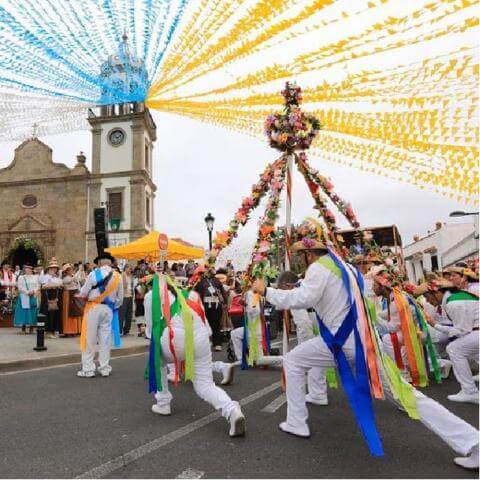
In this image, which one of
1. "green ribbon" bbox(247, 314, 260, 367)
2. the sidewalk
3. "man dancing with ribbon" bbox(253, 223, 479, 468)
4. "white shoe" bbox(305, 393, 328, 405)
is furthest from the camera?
the sidewalk

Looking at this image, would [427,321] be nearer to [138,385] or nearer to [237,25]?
[138,385]

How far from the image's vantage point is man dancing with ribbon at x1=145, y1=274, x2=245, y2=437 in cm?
441

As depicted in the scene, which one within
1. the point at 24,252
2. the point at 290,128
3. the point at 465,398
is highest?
the point at 290,128

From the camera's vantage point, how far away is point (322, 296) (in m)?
4.06

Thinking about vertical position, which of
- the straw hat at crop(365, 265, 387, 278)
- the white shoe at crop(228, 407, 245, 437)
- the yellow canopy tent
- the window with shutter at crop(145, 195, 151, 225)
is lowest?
the white shoe at crop(228, 407, 245, 437)

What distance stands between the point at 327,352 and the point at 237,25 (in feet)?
11.6

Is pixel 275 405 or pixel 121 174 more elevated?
pixel 121 174

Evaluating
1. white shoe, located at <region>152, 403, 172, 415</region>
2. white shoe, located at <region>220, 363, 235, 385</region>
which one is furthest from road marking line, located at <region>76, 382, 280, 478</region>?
white shoe, located at <region>220, 363, 235, 385</region>

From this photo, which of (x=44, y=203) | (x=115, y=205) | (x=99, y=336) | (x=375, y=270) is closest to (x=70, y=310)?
(x=99, y=336)

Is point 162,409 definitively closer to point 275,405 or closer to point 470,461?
point 275,405

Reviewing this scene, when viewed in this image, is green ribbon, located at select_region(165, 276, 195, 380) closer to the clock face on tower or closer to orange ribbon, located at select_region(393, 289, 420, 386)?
orange ribbon, located at select_region(393, 289, 420, 386)

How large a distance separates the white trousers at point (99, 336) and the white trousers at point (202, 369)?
8.35 feet

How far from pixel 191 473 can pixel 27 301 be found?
10495 mm

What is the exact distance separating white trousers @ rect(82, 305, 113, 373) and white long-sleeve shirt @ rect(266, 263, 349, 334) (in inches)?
156
